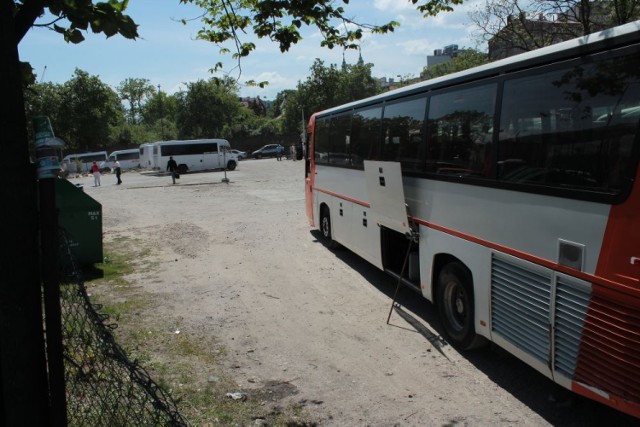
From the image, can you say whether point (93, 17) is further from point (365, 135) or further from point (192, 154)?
point (192, 154)

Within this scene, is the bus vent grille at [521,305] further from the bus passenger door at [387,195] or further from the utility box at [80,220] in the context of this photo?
the utility box at [80,220]

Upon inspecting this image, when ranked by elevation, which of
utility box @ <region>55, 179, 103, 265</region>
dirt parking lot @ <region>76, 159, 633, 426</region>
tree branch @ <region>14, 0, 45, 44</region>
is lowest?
dirt parking lot @ <region>76, 159, 633, 426</region>

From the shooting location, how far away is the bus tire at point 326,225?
1076cm

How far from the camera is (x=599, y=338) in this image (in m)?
3.39

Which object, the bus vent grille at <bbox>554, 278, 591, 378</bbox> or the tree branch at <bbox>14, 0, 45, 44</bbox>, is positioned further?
the bus vent grille at <bbox>554, 278, 591, 378</bbox>

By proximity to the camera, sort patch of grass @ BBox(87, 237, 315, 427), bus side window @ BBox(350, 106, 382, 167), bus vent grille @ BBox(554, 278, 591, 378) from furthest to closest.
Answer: bus side window @ BBox(350, 106, 382, 167) → patch of grass @ BBox(87, 237, 315, 427) → bus vent grille @ BBox(554, 278, 591, 378)

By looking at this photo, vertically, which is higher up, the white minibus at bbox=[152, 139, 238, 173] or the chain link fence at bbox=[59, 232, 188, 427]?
the white minibus at bbox=[152, 139, 238, 173]

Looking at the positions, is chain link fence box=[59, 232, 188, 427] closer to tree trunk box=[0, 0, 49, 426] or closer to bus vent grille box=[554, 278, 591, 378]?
tree trunk box=[0, 0, 49, 426]

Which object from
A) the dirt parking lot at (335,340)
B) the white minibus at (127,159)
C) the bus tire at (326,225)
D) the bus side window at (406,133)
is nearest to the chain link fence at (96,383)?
the dirt parking lot at (335,340)

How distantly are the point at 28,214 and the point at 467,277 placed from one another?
4060mm

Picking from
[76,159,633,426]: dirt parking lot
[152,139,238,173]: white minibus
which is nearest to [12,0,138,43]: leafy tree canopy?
[76,159,633,426]: dirt parking lot

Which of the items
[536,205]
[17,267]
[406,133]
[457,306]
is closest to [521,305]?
[536,205]

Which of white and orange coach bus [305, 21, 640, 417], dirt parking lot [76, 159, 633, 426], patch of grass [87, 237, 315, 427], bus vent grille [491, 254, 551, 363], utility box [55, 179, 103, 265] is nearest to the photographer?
white and orange coach bus [305, 21, 640, 417]

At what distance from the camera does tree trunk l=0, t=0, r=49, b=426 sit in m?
2.37
